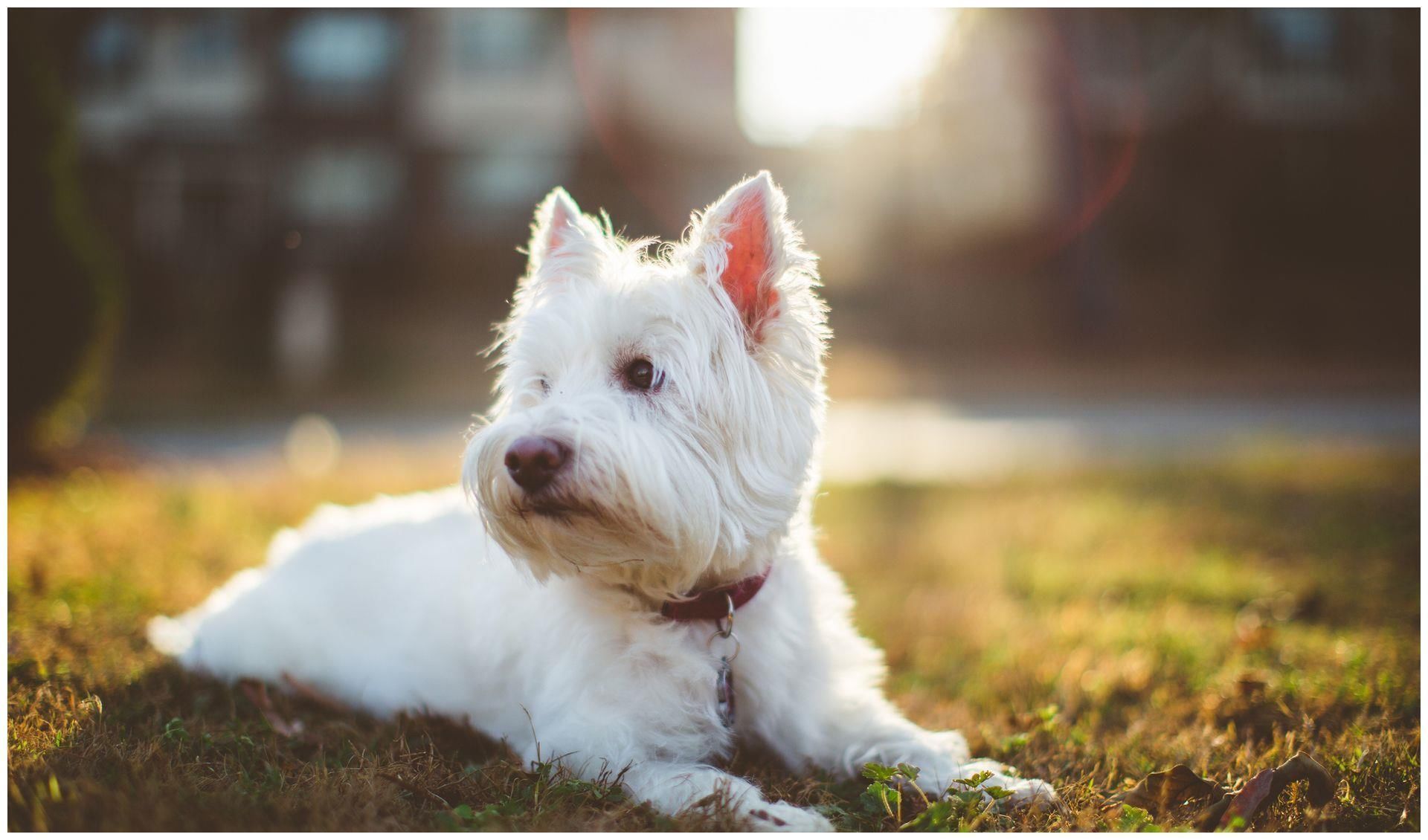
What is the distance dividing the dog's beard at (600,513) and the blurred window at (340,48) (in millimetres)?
22284

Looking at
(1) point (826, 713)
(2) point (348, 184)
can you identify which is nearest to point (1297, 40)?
(2) point (348, 184)

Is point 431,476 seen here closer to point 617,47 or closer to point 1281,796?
point 1281,796

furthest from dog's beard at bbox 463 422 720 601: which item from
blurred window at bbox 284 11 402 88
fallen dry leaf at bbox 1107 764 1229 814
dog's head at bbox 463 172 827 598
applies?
blurred window at bbox 284 11 402 88

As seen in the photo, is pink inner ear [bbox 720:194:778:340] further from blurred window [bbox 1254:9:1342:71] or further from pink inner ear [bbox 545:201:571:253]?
blurred window [bbox 1254:9:1342:71]

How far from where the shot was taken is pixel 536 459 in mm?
2344

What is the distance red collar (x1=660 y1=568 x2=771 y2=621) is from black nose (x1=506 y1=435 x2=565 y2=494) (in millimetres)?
619

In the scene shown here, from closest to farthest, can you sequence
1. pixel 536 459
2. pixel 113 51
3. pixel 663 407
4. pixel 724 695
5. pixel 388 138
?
pixel 536 459 → pixel 663 407 → pixel 724 695 → pixel 113 51 → pixel 388 138

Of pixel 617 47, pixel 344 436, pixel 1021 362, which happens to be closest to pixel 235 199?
pixel 617 47

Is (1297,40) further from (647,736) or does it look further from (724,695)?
(647,736)

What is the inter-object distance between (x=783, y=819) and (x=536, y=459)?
1.10 meters

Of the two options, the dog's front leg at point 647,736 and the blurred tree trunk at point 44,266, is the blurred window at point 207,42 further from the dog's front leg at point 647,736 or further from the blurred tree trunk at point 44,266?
the dog's front leg at point 647,736

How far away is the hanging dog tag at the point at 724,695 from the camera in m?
2.72

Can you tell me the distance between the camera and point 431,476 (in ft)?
25.6

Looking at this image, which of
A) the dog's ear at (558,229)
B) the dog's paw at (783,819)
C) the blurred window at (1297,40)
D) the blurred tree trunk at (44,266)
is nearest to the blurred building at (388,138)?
the blurred tree trunk at (44,266)
